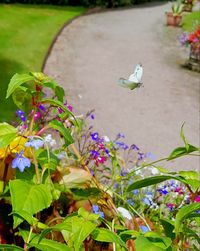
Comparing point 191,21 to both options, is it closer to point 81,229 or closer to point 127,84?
point 127,84

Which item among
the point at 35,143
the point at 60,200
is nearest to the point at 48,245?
the point at 35,143

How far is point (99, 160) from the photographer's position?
3.79 m

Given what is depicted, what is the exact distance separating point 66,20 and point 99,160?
1167 centimetres

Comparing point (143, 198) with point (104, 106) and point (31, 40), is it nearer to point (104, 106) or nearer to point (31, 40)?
point (104, 106)

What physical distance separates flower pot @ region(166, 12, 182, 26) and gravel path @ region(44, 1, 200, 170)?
0.27 metres

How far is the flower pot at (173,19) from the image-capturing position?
51.8 feet

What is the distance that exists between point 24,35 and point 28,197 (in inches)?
406

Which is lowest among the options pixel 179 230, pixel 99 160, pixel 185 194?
pixel 185 194

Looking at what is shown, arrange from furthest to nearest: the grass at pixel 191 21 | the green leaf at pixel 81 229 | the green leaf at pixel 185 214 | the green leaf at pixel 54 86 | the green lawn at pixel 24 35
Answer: the grass at pixel 191 21
the green lawn at pixel 24 35
the green leaf at pixel 54 86
the green leaf at pixel 185 214
the green leaf at pixel 81 229

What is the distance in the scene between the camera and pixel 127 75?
10398 mm

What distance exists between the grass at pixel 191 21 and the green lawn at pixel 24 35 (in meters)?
3.13

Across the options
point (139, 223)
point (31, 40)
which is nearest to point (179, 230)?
point (139, 223)

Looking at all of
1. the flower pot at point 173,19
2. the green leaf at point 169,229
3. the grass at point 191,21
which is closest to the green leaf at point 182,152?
the green leaf at point 169,229

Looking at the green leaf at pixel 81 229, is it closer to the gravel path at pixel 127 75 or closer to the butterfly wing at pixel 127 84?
the butterfly wing at pixel 127 84
